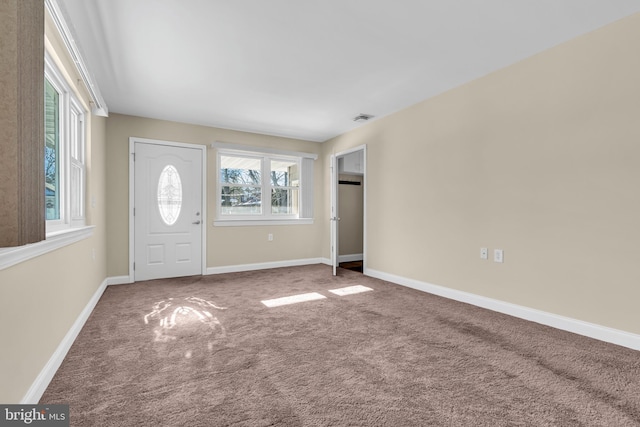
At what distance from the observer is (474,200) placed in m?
3.36

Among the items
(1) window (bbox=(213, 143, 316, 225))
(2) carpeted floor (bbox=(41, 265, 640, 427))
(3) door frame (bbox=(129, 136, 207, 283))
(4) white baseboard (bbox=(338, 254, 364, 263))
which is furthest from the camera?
(4) white baseboard (bbox=(338, 254, 364, 263))

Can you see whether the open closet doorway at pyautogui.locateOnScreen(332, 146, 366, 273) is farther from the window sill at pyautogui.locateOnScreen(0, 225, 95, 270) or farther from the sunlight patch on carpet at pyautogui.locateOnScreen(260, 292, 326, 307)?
the window sill at pyautogui.locateOnScreen(0, 225, 95, 270)

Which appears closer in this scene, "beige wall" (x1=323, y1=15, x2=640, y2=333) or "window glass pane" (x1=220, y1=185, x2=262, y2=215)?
"beige wall" (x1=323, y1=15, x2=640, y2=333)

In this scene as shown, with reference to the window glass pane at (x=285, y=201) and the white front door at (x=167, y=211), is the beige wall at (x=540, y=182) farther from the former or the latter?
the white front door at (x=167, y=211)

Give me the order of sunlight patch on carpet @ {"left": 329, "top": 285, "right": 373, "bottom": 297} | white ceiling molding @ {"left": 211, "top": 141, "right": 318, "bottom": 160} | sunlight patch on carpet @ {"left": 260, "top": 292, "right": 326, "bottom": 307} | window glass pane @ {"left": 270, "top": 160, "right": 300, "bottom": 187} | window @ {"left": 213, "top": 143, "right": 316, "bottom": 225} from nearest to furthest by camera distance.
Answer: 1. sunlight patch on carpet @ {"left": 260, "top": 292, "right": 326, "bottom": 307}
2. sunlight patch on carpet @ {"left": 329, "top": 285, "right": 373, "bottom": 297}
3. white ceiling molding @ {"left": 211, "top": 141, "right": 318, "bottom": 160}
4. window @ {"left": 213, "top": 143, "right": 316, "bottom": 225}
5. window glass pane @ {"left": 270, "top": 160, "right": 300, "bottom": 187}

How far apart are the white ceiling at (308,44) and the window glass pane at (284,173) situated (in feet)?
5.82

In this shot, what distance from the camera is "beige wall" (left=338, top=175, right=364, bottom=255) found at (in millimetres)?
6480

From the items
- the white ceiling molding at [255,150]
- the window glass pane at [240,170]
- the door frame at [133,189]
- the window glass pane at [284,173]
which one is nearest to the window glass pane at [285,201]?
the window glass pane at [284,173]

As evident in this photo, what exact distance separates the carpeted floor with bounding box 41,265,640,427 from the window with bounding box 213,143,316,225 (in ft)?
7.80

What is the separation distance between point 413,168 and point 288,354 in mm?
2918

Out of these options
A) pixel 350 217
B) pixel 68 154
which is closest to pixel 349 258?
pixel 350 217

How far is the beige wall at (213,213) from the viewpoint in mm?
4359

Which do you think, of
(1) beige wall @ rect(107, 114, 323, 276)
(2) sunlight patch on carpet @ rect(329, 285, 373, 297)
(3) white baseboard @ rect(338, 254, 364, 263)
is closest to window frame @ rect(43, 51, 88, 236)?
(1) beige wall @ rect(107, 114, 323, 276)

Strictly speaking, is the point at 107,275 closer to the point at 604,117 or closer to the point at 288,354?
the point at 288,354
